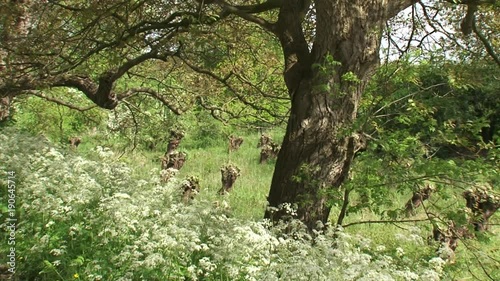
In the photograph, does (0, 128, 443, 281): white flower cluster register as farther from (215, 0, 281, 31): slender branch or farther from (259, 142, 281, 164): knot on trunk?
(259, 142, 281, 164): knot on trunk

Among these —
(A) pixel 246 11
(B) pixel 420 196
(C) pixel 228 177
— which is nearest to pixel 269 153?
(C) pixel 228 177

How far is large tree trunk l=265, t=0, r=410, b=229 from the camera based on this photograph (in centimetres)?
455

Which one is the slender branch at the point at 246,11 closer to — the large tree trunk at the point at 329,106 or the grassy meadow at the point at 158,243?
the large tree trunk at the point at 329,106

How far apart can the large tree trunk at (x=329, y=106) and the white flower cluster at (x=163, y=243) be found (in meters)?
0.46

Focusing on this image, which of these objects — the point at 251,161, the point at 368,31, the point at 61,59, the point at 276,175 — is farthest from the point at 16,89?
the point at 251,161

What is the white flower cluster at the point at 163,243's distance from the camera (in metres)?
3.34

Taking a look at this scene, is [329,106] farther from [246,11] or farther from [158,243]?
[158,243]

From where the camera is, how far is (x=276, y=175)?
4988 millimetres

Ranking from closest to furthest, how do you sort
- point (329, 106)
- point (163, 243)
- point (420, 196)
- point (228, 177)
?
point (163, 243), point (420, 196), point (329, 106), point (228, 177)

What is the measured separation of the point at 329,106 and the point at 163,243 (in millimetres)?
2147

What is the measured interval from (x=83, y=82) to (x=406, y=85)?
183 inches

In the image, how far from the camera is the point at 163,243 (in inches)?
133

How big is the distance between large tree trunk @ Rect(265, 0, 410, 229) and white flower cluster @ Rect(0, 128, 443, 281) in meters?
0.46

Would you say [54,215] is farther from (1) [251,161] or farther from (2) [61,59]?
(1) [251,161]
